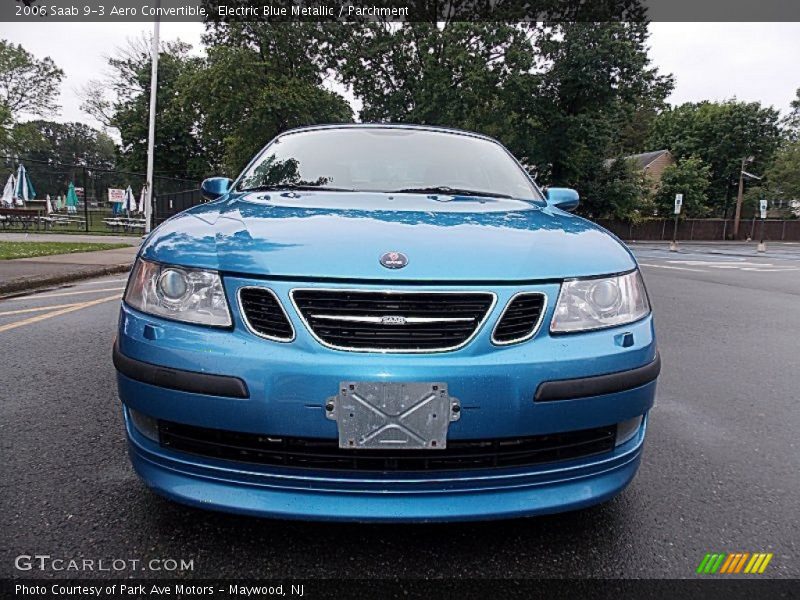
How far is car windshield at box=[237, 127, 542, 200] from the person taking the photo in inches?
105

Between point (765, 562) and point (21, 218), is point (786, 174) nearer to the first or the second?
point (21, 218)

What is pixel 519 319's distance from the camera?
5.12ft

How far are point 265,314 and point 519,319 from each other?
737mm

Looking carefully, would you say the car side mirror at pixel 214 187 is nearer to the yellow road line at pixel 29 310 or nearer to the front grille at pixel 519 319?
the front grille at pixel 519 319

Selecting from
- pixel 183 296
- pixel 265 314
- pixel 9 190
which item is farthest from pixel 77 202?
pixel 265 314

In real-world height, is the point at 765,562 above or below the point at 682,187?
below

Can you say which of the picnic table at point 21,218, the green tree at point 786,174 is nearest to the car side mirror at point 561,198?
the picnic table at point 21,218

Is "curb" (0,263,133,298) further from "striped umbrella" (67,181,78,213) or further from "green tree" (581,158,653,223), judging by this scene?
"green tree" (581,158,653,223)

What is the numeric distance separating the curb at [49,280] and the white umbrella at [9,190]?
1202cm

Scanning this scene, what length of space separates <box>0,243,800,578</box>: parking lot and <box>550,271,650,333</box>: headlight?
73 cm

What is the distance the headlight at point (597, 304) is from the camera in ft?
5.31

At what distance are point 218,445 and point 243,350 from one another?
0.29 metres

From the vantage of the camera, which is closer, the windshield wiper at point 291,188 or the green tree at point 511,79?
the windshield wiper at point 291,188

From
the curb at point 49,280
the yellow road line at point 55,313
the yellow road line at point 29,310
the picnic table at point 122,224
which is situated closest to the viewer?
the yellow road line at point 55,313
